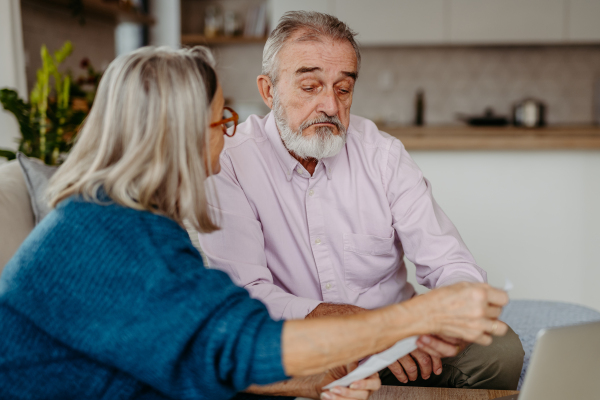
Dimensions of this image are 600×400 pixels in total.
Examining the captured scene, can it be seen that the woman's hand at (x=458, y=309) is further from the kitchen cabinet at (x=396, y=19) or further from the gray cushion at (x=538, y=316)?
the kitchen cabinet at (x=396, y=19)

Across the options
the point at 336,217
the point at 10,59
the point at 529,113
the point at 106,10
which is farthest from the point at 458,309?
the point at 529,113

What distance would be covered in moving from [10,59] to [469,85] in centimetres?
363

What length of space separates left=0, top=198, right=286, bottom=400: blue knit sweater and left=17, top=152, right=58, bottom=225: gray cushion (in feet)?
2.55

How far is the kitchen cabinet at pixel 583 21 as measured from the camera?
13.7 ft

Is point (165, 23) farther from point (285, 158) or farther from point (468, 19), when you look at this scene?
point (285, 158)

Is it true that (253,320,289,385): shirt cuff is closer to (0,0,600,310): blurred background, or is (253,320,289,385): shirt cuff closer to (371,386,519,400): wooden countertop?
(371,386,519,400): wooden countertop

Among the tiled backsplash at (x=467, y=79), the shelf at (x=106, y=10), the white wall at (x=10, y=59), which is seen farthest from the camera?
the tiled backsplash at (x=467, y=79)

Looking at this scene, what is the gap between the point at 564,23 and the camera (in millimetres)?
4211

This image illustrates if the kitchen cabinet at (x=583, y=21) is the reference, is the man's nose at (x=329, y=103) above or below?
below

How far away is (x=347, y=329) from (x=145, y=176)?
38 cm

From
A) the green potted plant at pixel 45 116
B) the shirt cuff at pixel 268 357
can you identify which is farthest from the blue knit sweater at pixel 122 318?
the green potted plant at pixel 45 116

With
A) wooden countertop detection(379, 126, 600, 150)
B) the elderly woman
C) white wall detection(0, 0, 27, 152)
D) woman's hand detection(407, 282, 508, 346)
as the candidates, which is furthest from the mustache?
white wall detection(0, 0, 27, 152)

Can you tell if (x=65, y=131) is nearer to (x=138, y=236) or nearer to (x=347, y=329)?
(x=138, y=236)

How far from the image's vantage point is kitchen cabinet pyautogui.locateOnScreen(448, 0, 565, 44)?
4188mm
